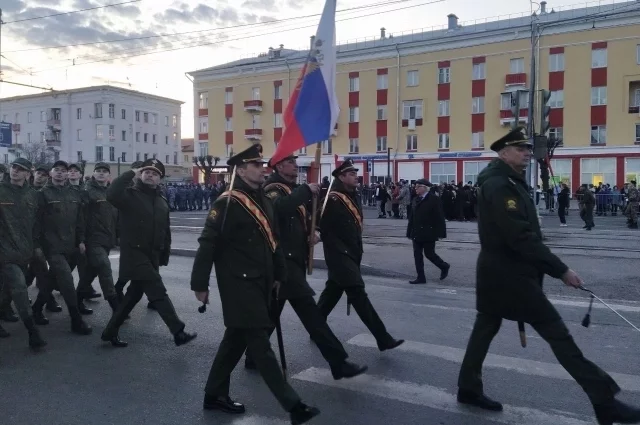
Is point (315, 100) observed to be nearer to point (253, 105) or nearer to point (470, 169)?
point (470, 169)

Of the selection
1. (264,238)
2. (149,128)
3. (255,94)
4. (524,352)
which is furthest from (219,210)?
(149,128)

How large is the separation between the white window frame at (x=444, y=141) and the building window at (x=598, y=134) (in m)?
10.2

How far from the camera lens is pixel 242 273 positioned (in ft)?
14.8

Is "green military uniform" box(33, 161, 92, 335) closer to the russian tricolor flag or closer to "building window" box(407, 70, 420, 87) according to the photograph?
the russian tricolor flag

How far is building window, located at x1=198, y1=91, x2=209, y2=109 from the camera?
60.1 meters

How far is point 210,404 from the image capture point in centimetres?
476

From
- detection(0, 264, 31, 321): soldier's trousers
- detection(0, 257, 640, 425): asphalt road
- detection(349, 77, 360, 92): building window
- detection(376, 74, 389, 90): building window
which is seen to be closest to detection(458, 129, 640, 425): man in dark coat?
detection(0, 257, 640, 425): asphalt road

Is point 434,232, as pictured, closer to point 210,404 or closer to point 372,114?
point 210,404

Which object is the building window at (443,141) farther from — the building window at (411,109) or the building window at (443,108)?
the building window at (411,109)

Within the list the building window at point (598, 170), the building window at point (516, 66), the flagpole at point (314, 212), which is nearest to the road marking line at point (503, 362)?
the flagpole at point (314, 212)

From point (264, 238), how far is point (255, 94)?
53.7 meters

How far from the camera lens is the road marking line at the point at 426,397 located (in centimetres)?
452

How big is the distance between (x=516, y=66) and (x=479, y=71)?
9.03ft

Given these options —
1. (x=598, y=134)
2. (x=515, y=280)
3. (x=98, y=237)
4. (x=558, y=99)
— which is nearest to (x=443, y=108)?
(x=558, y=99)
